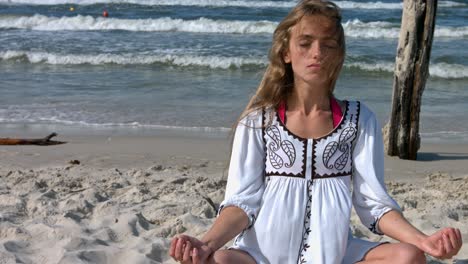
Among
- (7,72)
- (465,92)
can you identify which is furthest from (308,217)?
(7,72)

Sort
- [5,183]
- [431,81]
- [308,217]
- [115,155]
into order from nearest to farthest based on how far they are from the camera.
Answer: [308,217] < [5,183] < [115,155] < [431,81]

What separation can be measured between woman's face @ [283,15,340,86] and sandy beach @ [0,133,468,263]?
3.66 feet

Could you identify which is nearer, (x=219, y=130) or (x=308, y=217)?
(x=308, y=217)

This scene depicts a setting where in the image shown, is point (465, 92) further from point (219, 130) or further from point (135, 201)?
point (135, 201)

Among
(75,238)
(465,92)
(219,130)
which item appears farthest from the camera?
(465,92)

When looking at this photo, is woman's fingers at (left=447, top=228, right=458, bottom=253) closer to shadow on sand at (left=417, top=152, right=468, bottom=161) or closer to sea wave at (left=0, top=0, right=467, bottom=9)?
shadow on sand at (left=417, top=152, right=468, bottom=161)

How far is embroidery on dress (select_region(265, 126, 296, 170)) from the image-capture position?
10.5 feet

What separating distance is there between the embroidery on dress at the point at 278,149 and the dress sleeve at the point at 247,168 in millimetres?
42

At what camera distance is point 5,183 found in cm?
588

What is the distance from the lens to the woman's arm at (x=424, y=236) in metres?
2.89

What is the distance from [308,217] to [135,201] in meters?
2.39

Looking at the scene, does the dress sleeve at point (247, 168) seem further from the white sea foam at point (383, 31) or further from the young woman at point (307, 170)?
the white sea foam at point (383, 31)

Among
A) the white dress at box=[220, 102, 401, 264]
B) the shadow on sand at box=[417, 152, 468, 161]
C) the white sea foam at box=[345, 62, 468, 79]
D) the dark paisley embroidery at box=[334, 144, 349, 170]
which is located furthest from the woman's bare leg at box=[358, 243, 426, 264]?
the white sea foam at box=[345, 62, 468, 79]

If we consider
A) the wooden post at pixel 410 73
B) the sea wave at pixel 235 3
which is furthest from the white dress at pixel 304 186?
the sea wave at pixel 235 3
